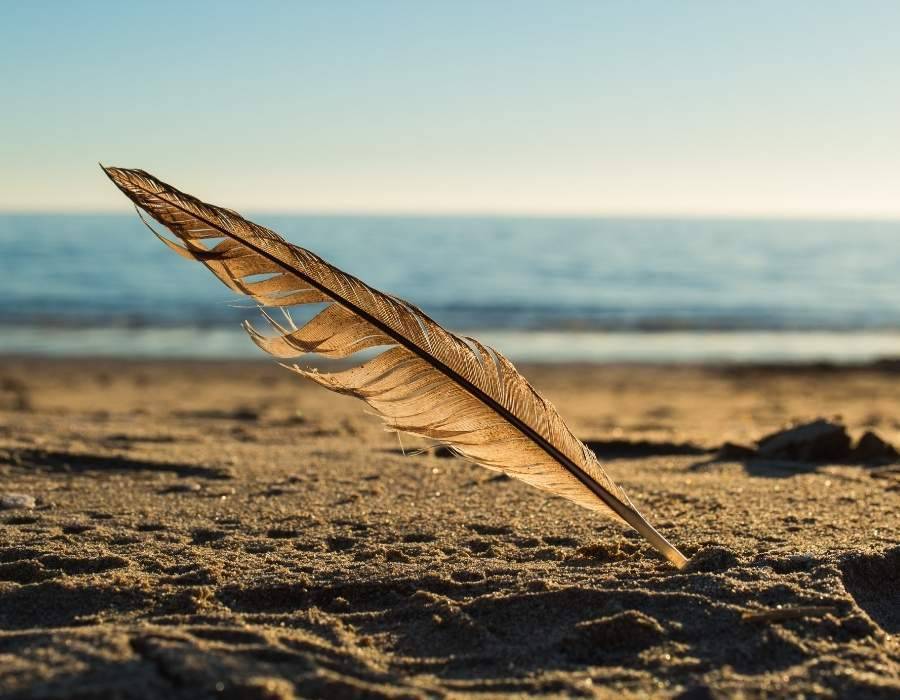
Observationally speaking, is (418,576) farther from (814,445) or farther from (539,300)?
(539,300)

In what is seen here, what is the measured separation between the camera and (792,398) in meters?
10.2

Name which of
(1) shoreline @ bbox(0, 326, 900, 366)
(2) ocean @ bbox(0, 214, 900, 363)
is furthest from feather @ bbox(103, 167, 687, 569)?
(2) ocean @ bbox(0, 214, 900, 363)

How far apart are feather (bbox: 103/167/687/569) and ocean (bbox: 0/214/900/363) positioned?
12271 millimetres

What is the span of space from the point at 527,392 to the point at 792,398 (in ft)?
26.6

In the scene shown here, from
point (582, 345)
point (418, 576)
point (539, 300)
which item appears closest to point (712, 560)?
point (418, 576)

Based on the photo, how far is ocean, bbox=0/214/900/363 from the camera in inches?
657

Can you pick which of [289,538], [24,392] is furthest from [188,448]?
[24,392]

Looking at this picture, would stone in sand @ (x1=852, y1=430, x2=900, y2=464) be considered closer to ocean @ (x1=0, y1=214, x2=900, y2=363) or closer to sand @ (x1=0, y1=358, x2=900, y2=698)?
sand @ (x1=0, y1=358, x2=900, y2=698)

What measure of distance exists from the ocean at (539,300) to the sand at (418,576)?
10.6 metres

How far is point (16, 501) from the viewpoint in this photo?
374 centimetres

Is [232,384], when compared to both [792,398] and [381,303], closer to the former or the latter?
[792,398]

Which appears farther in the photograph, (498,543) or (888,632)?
(498,543)

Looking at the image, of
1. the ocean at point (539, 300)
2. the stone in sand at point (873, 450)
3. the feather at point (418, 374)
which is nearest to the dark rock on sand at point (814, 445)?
the stone in sand at point (873, 450)

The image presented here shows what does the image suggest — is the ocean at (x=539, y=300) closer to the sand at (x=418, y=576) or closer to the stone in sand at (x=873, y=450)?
the stone in sand at (x=873, y=450)
